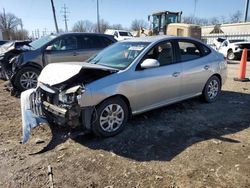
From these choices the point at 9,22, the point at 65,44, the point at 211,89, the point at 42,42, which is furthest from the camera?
the point at 9,22

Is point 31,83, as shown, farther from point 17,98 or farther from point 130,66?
point 130,66

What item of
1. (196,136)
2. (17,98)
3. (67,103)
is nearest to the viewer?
(67,103)

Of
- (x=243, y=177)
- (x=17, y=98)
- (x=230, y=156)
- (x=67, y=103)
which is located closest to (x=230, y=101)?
(x=230, y=156)

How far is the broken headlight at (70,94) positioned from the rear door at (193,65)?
7.98ft

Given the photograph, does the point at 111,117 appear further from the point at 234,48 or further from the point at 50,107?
the point at 234,48

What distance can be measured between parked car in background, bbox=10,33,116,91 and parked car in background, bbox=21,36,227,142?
302cm

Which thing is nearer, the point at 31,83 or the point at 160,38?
the point at 160,38

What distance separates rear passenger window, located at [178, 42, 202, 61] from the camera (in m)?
5.78

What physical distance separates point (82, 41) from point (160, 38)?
4.18 meters

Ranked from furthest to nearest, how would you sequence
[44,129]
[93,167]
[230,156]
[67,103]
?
[44,129]
[67,103]
[230,156]
[93,167]

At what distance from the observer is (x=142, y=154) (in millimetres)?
3941

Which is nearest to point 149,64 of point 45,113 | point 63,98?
point 63,98

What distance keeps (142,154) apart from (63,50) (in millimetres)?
5582

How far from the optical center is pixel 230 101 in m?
6.84
